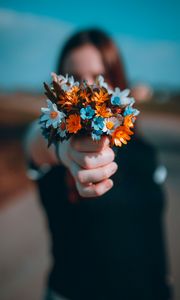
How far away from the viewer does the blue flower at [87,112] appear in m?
0.84

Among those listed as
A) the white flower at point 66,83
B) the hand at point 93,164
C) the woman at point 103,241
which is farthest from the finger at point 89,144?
the woman at point 103,241

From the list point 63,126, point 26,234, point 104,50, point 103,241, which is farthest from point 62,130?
point 26,234

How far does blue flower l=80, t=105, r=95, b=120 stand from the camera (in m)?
0.84

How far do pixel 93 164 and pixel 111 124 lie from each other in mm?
107

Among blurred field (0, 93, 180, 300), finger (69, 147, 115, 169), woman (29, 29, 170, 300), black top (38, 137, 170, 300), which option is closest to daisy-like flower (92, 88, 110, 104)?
finger (69, 147, 115, 169)

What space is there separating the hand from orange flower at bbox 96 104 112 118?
5 centimetres

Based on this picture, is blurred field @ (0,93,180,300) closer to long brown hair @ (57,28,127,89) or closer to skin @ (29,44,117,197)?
long brown hair @ (57,28,127,89)

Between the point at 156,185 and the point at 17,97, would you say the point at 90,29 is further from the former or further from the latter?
the point at 17,97

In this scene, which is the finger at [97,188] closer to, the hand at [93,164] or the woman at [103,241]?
the hand at [93,164]

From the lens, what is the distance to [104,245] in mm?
1618

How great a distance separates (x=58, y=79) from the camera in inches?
35.6

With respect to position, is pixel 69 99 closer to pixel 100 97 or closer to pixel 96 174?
pixel 100 97

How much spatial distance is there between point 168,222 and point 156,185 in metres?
2.99

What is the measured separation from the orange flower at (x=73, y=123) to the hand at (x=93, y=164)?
0.04 m
